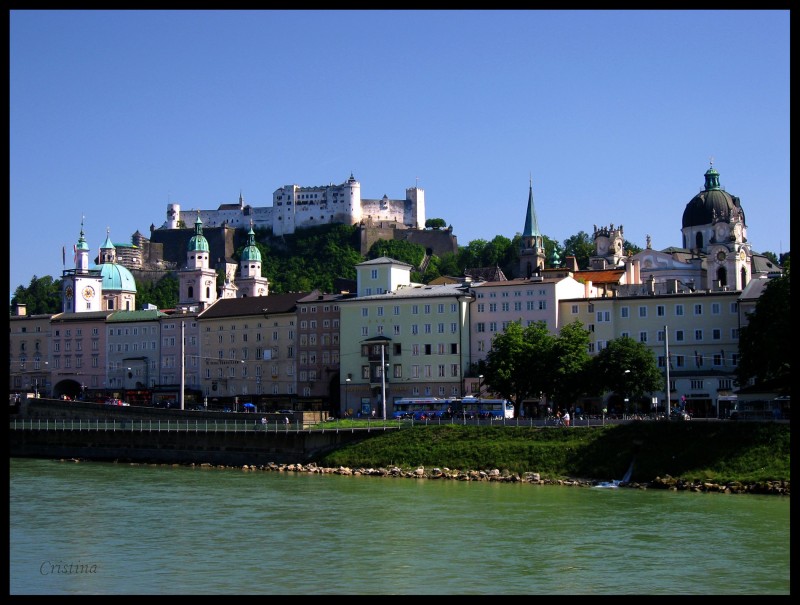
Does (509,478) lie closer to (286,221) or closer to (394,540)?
(394,540)

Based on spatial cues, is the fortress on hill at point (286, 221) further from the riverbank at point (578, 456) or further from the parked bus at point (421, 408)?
the riverbank at point (578, 456)

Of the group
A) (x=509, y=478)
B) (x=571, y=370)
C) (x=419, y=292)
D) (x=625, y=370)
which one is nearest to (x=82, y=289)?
(x=419, y=292)

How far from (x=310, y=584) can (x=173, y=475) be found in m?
33.5

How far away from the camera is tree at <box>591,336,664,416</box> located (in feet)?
209

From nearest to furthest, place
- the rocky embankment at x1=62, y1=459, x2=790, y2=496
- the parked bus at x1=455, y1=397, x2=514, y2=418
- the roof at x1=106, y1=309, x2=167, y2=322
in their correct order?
the rocky embankment at x1=62, y1=459, x2=790, y2=496 < the parked bus at x1=455, y1=397, x2=514, y2=418 < the roof at x1=106, y1=309, x2=167, y2=322

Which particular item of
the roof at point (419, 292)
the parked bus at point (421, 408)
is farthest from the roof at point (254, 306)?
the parked bus at point (421, 408)

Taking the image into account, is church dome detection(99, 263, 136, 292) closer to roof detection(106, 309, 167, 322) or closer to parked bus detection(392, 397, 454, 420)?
roof detection(106, 309, 167, 322)

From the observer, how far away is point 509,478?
5262cm

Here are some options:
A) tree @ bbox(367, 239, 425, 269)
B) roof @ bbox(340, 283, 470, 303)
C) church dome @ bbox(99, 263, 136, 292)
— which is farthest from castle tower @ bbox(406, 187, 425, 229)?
roof @ bbox(340, 283, 470, 303)

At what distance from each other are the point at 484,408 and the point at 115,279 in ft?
216

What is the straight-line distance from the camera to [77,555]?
31.7m

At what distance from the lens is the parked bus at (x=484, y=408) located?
6819 cm

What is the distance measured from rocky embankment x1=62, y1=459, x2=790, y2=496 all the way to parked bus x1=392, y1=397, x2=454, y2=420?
34.0 feet
